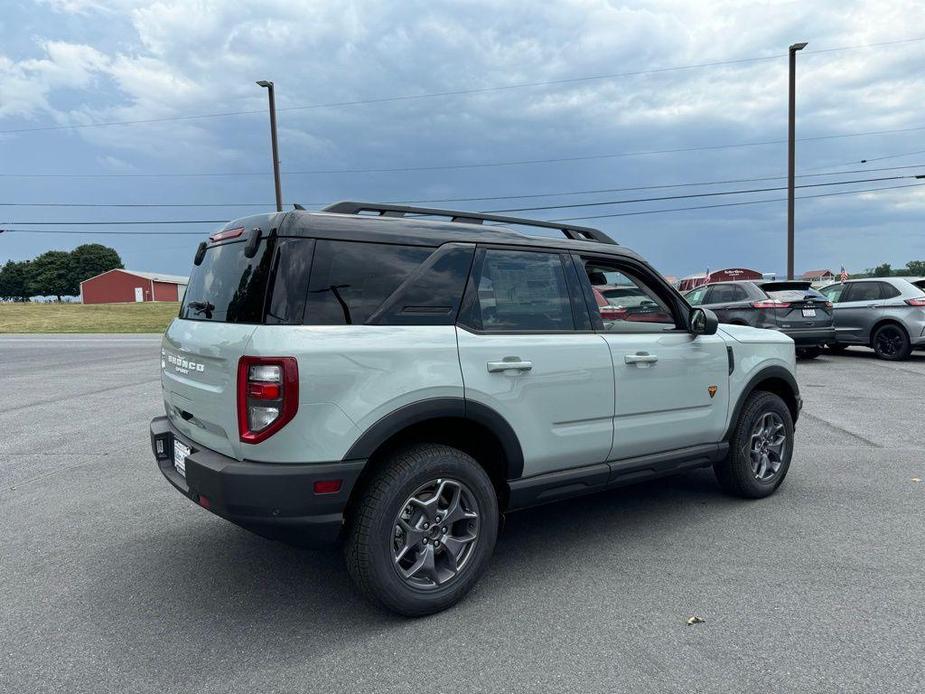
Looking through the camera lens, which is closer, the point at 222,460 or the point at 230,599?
the point at 222,460

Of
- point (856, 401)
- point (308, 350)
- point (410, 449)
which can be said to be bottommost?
point (856, 401)

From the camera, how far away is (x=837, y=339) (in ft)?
44.0

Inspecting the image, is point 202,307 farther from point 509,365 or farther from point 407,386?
point 509,365

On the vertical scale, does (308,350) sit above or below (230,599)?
above

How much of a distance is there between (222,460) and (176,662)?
0.84m

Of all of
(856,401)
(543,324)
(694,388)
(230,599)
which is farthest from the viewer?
(856,401)

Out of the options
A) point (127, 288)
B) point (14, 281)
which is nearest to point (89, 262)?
point (14, 281)

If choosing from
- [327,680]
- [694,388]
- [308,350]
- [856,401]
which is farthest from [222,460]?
[856,401]

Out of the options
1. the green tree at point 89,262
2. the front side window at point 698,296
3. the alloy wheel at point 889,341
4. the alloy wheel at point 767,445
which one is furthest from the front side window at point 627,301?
the green tree at point 89,262

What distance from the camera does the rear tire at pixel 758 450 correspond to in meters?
4.52

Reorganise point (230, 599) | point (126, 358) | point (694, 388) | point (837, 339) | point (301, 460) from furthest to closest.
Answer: point (126, 358) → point (837, 339) → point (694, 388) → point (230, 599) → point (301, 460)

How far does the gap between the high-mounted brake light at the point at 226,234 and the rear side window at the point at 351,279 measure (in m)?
0.57

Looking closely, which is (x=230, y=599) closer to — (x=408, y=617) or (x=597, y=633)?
(x=408, y=617)

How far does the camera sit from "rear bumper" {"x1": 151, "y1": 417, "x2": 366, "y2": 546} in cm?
274
